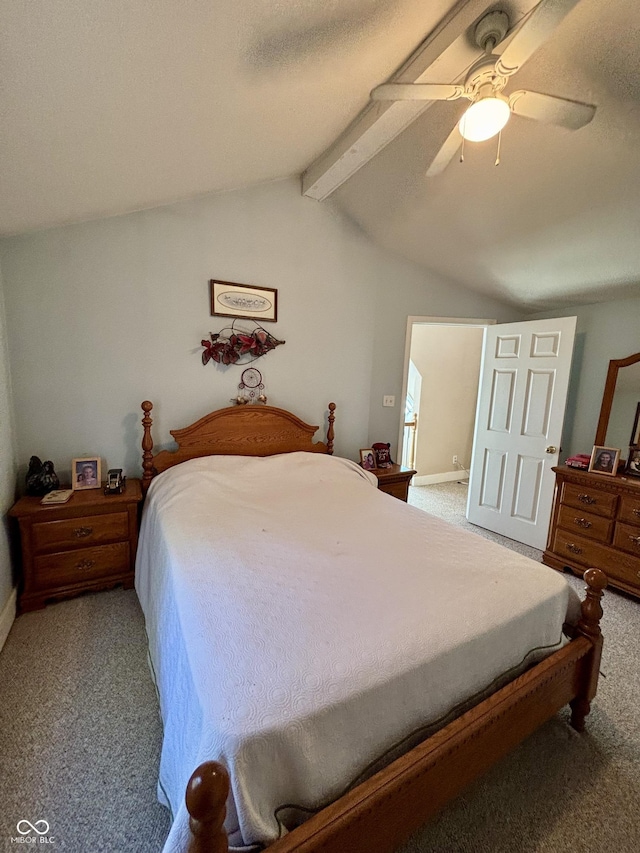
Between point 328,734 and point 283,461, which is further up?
point 283,461

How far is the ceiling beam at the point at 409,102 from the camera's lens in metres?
1.30

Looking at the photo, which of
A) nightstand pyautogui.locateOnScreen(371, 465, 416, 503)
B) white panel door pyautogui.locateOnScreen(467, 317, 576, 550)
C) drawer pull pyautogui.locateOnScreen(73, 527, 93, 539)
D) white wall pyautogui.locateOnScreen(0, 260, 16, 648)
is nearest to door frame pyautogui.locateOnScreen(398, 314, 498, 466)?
white panel door pyautogui.locateOnScreen(467, 317, 576, 550)

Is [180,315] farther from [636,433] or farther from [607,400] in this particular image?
[636,433]

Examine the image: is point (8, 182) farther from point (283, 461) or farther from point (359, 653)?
point (359, 653)

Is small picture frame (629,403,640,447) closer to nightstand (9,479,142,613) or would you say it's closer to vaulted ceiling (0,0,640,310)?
vaulted ceiling (0,0,640,310)

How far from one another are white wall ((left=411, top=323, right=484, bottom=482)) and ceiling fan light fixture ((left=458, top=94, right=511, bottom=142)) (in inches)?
143

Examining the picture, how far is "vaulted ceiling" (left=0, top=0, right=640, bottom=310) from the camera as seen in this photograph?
108 cm

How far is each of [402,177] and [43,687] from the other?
10.8 feet

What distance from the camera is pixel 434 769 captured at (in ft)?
3.17

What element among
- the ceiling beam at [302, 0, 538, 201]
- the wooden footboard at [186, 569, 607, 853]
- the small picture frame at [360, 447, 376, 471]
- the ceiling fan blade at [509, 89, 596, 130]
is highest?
the ceiling beam at [302, 0, 538, 201]

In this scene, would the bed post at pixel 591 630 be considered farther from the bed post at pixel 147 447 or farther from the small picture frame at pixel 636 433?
A: the bed post at pixel 147 447

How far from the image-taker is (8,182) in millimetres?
1509

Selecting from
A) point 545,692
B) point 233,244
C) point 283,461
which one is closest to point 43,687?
point 283,461

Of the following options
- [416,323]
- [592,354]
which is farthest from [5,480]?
[592,354]
